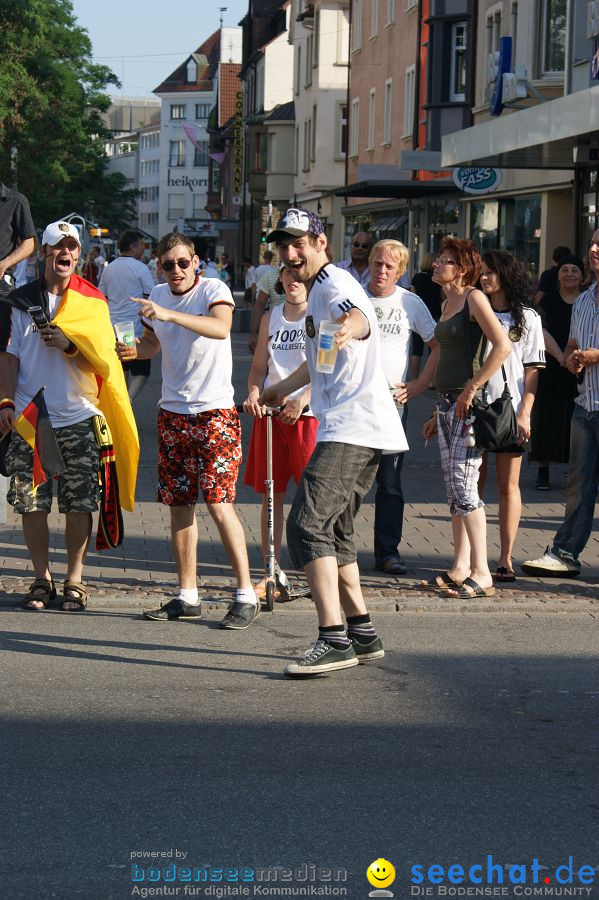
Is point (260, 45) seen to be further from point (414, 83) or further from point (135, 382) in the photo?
point (135, 382)

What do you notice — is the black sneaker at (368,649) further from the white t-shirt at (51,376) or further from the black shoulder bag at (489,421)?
the white t-shirt at (51,376)

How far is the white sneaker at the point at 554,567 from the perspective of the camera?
904cm

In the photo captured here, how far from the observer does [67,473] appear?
802 centimetres

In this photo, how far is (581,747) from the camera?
5527 millimetres

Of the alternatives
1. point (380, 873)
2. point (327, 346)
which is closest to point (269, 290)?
point (327, 346)

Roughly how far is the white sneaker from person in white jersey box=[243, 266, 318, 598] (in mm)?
1635

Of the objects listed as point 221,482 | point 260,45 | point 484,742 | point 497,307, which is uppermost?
point 260,45

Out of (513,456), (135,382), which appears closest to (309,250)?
(513,456)

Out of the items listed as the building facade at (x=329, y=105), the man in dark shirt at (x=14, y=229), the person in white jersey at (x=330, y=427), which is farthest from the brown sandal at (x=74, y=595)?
the building facade at (x=329, y=105)

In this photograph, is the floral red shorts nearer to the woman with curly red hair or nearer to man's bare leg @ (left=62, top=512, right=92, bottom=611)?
man's bare leg @ (left=62, top=512, right=92, bottom=611)

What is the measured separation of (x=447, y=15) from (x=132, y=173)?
150 m

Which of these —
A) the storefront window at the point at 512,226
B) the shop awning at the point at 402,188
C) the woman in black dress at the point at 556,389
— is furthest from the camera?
the shop awning at the point at 402,188

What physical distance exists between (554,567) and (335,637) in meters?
2.84

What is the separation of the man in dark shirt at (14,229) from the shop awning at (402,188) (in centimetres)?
1997
